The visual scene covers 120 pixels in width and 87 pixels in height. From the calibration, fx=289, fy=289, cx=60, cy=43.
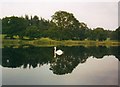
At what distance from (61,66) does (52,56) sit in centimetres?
18

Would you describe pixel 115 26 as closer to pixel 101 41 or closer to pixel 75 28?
pixel 101 41

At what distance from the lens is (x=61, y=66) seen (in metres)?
3.76

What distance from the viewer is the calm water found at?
3715 millimetres

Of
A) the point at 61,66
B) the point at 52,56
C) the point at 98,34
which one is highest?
the point at 98,34

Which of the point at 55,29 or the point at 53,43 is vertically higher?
the point at 55,29

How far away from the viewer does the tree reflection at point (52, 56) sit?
3711mm

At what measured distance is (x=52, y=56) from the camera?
3719 mm

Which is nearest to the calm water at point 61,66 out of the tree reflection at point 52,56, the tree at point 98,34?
the tree reflection at point 52,56

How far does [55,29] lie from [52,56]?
353 millimetres

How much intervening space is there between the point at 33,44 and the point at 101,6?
1.00 m

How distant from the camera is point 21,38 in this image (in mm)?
3727

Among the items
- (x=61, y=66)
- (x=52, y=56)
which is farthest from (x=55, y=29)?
(x=61, y=66)

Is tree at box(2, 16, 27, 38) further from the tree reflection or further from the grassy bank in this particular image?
the tree reflection

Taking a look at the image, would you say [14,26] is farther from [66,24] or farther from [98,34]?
[98,34]
